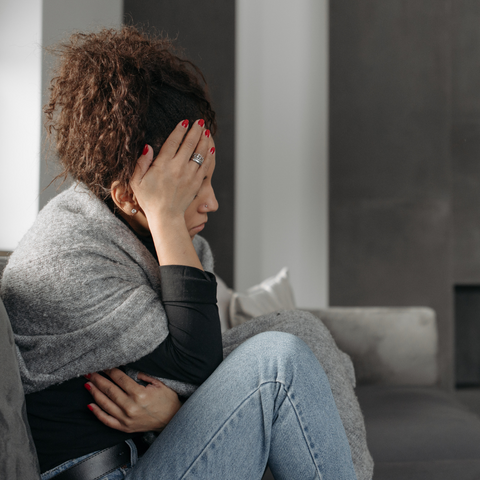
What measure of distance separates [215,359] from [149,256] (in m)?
0.21

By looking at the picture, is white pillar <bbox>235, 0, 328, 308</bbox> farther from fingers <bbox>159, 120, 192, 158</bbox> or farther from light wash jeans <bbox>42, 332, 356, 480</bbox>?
light wash jeans <bbox>42, 332, 356, 480</bbox>

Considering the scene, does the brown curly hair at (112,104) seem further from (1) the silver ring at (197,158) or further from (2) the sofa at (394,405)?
(2) the sofa at (394,405)

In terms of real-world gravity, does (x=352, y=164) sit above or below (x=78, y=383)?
above

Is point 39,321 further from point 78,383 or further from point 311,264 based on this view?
point 311,264

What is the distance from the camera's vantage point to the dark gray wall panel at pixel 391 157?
239 cm

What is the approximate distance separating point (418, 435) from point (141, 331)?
752 millimetres

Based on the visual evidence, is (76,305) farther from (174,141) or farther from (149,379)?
(174,141)

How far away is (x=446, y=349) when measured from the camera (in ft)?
7.79

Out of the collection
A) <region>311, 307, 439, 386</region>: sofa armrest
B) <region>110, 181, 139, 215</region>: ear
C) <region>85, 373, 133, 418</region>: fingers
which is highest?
<region>110, 181, 139, 215</region>: ear

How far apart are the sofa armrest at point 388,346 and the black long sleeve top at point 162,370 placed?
0.93 metres

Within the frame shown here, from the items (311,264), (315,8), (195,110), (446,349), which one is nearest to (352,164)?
(311,264)

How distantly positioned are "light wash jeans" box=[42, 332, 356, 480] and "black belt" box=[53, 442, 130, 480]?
1 centimetres

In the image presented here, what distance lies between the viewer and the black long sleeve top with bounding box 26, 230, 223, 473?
27.2 inches

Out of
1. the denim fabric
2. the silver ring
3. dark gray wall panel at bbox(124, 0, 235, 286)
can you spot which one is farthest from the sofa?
dark gray wall panel at bbox(124, 0, 235, 286)
